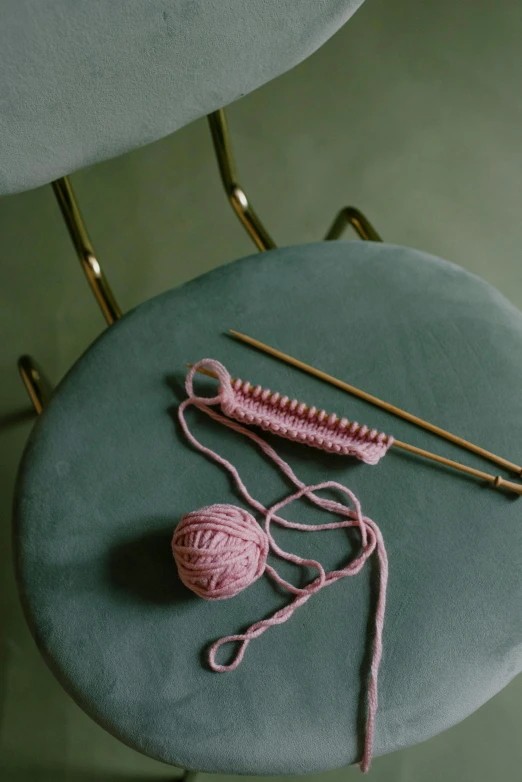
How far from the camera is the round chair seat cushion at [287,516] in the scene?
562 millimetres

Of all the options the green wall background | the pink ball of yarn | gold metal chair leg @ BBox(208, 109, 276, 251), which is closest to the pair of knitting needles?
the pink ball of yarn

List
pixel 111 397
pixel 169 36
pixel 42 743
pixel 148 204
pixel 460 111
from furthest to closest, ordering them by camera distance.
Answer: pixel 460 111 < pixel 148 204 < pixel 42 743 < pixel 111 397 < pixel 169 36

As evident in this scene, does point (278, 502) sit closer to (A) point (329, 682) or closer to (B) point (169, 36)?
(A) point (329, 682)

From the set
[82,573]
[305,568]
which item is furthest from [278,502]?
[82,573]

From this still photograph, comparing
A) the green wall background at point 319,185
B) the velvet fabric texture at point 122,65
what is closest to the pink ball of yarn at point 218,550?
the velvet fabric texture at point 122,65

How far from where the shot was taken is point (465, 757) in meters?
0.99

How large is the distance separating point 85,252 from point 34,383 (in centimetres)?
17

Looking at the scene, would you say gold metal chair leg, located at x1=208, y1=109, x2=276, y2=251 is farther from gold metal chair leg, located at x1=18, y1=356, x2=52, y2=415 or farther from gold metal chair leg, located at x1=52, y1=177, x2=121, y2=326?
gold metal chair leg, located at x1=18, y1=356, x2=52, y2=415

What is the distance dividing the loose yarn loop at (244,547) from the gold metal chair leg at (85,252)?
217 mm

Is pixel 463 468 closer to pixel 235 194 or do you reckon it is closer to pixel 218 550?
pixel 218 550

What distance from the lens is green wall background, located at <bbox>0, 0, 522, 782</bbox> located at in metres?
1.18

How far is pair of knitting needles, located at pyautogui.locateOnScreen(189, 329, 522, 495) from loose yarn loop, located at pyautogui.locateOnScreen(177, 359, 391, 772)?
0.05 meters

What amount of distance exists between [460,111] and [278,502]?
101cm

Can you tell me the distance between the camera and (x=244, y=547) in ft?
1.80
